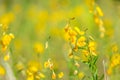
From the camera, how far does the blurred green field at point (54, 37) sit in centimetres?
301

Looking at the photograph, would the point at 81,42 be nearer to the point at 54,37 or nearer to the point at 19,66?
the point at 19,66

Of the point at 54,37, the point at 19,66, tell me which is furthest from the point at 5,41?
the point at 54,37

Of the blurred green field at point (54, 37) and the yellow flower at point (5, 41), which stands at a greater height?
the yellow flower at point (5, 41)

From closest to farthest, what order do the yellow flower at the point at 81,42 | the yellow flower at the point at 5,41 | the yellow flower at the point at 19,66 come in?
the yellow flower at the point at 81,42 → the yellow flower at the point at 5,41 → the yellow flower at the point at 19,66

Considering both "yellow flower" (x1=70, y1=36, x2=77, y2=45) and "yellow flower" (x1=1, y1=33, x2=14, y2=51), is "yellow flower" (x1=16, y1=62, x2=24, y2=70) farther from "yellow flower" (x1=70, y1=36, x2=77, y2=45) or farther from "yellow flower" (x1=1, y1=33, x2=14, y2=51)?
"yellow flower" (x1=70, y1=36, x2=77, y2=45)

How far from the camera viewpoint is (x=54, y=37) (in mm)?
4957

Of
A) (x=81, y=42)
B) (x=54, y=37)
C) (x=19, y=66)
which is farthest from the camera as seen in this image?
(x=54, y=37)

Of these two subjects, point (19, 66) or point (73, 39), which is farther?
point (19, 66)

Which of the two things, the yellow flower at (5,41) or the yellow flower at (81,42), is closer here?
the yellow flower at (81,42)

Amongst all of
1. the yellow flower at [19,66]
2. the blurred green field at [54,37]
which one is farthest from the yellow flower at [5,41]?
the yellow flower at [19,66]

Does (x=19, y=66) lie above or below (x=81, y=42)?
below

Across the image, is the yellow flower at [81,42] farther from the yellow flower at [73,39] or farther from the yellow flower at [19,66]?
the yellow flower at [19,66]

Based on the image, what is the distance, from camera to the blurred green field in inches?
118

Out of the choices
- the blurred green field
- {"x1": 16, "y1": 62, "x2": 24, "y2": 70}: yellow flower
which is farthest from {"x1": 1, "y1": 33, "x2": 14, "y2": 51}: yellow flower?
{"x1": 16, "y1": 62, "x2": 24, "y2": 70}: yellow flower
